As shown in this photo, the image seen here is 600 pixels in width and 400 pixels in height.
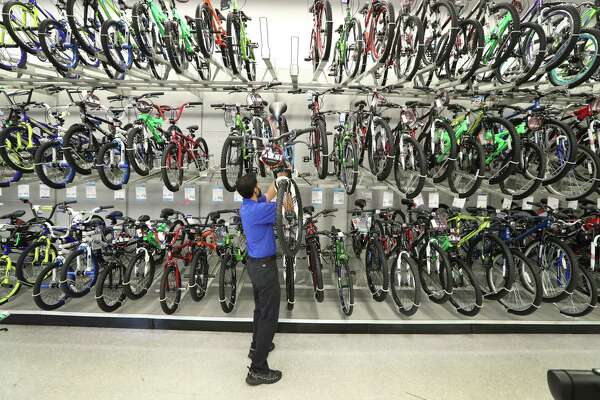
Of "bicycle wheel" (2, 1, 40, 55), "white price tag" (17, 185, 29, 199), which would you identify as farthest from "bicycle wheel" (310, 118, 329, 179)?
"white price tag" (17, 185, 29, 199)

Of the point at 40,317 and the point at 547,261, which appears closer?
the point at 40,317

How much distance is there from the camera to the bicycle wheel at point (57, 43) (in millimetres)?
2820

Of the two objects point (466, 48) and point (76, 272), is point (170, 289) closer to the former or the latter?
point (76, 272)

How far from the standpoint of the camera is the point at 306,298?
3787mm

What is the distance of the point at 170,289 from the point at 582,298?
464cm

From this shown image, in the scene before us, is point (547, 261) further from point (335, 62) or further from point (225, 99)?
point (225, 99)

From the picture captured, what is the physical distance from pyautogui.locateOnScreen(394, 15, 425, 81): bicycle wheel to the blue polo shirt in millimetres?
1899

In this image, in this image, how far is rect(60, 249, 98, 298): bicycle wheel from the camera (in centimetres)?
314

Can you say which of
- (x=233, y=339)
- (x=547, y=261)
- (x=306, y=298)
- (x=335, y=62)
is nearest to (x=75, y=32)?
(x=335, y=62)

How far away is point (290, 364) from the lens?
111 inches

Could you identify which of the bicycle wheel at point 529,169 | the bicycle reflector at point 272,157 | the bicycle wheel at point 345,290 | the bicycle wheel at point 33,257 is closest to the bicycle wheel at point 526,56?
the bicycle wheel at point 529,169

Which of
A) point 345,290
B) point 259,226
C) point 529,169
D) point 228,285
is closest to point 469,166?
point 529,169

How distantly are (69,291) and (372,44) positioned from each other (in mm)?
4092

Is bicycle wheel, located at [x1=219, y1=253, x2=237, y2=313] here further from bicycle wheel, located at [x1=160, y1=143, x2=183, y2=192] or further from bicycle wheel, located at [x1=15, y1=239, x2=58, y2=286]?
bicycle wheel, located at [x1=15, y1=239, x2=58, y2=286]
